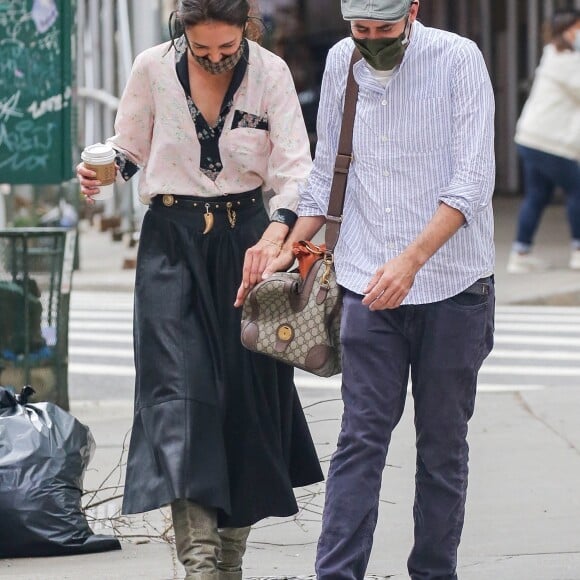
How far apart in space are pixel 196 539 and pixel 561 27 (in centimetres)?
807

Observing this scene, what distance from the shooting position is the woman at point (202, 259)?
4.14 metres

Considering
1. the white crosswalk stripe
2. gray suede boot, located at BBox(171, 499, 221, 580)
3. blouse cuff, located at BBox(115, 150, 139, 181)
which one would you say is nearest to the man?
gray suede boot, located at BBox(171, 499, 221, 580)

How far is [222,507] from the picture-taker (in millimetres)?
4137

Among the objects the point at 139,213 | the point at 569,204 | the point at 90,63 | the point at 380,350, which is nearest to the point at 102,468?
the point at 380,350

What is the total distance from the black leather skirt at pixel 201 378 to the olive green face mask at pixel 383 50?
622 millimetres

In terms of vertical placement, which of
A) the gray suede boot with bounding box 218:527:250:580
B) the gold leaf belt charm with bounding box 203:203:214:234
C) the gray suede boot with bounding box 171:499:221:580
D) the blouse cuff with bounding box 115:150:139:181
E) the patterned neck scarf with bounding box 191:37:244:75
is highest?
the patterned neck scarf with bounding box 191:37:244:75

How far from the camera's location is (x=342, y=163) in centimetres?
397

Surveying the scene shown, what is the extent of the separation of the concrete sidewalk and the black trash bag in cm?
5

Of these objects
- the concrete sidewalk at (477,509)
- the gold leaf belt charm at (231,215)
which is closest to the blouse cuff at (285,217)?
the gold leaf belt charm at (231,215)

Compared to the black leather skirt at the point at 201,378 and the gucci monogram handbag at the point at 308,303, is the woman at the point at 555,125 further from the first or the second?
the gucci monogram handbag at the point at 308,303

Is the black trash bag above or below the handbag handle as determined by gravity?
below

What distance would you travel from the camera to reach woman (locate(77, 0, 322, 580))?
4.14 m

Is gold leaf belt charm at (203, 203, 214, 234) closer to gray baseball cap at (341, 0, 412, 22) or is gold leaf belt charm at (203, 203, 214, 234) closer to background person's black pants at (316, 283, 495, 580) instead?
background person's black pants at (316, 283, 495, 580)

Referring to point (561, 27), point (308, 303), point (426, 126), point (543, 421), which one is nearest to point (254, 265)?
point (308, 303)
